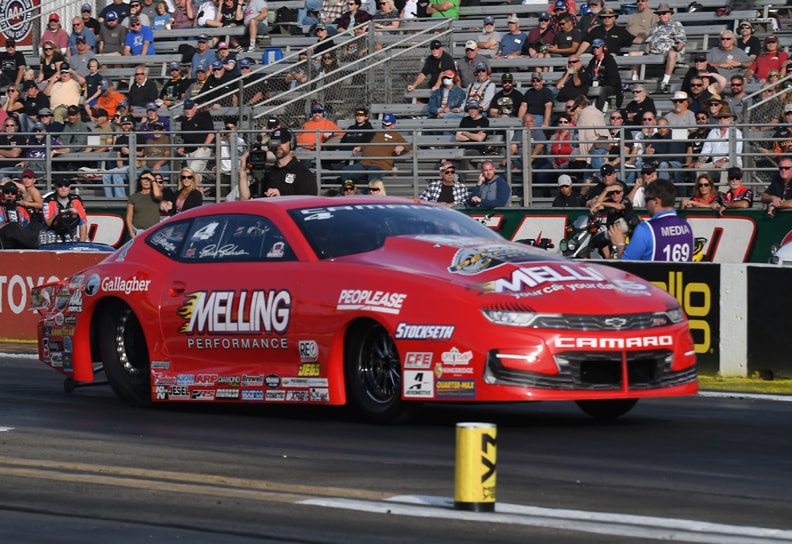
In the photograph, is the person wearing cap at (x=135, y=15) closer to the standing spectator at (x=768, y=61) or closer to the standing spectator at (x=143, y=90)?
the standing spectator at (x=143, y=90)

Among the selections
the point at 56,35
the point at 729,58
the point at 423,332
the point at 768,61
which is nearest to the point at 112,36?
the point at 56,35

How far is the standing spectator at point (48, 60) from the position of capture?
29.0 meters

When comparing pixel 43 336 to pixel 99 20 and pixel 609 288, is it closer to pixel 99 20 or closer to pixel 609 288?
pixel 609 288

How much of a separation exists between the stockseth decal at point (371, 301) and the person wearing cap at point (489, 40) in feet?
51.0

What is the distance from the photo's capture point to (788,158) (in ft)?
64.6

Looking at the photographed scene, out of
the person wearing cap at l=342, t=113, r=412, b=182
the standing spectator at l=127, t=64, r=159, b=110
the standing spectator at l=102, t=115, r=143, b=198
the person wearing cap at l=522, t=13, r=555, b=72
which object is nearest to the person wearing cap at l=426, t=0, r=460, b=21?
the person wearing cap at l=522, t=13, r=555, b=72

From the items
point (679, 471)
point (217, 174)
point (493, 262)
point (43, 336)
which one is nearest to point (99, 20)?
point (217, 174)

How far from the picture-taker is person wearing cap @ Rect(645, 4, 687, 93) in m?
22.8

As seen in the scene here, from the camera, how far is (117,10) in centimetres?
3033

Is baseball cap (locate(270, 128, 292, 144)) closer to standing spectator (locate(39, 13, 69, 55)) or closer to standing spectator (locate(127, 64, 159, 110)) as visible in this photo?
standing spectator (locate(127, 64, 159, 110))

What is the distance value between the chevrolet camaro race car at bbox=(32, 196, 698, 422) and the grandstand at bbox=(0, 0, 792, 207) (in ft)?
35.3

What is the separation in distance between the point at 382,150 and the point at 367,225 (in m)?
13.1

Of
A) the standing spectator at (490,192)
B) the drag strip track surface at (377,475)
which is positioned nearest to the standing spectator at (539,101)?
the standing spectator at (490,192)

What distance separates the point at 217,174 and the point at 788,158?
889 centimetres
